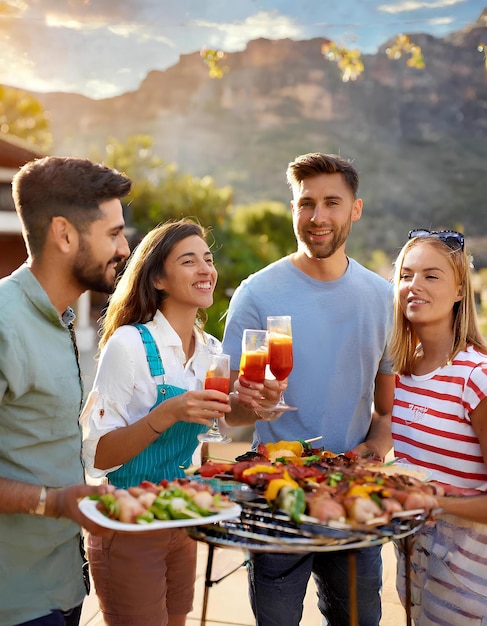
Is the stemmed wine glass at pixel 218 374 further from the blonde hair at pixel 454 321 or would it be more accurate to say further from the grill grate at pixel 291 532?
the blonde hair at pixel 454 321

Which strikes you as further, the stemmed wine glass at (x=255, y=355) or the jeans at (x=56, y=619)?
the stemmed wine glass at (x=255, y=355)

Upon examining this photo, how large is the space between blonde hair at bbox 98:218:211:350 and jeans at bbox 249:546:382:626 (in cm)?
108

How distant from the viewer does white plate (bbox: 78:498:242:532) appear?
1984mm

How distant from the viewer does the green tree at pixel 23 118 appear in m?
19.7

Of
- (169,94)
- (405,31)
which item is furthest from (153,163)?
(405,31)

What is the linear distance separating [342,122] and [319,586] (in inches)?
975

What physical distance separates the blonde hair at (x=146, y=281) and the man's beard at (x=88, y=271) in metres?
0.68

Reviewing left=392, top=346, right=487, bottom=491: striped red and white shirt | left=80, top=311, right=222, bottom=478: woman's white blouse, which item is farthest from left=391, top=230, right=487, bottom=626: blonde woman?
left=80, top=311, right=222, bottom=478: woman's white blouse

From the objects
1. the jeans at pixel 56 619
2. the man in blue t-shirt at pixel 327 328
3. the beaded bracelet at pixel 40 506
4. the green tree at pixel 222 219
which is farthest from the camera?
the green tree at pixel 222 219

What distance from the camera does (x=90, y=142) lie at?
2381 cm

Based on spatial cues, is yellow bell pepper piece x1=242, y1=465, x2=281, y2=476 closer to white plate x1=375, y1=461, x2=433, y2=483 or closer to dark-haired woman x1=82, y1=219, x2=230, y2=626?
dark-haired woman x1=82, y1=219, x2=230, y2=626

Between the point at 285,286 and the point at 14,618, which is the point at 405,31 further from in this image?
the point at 14,618

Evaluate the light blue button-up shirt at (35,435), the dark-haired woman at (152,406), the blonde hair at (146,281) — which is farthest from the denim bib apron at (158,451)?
the light blue button-up shirt at (35,435)

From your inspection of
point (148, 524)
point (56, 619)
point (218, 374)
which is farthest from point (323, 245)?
point (56, 619)
